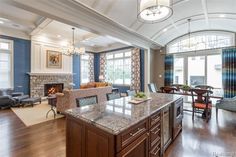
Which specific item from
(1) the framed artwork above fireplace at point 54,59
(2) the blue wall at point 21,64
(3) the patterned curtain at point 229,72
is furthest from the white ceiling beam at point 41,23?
(3) the patterned curtain at point 229,72

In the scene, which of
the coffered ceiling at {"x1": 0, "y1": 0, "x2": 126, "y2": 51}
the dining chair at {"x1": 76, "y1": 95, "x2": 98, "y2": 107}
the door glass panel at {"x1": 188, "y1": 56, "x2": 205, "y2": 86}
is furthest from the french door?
the dining chair at {"x1": 76, "y1": 95, "x2": 98, "y2": 107}

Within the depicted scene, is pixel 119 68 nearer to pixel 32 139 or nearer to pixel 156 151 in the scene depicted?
pixel 32 139

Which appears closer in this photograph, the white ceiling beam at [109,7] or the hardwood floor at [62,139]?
the hardwood floor at [62,139]

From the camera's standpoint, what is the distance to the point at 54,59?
27.8ft

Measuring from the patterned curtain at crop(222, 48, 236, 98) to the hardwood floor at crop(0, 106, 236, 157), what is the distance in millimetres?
2276

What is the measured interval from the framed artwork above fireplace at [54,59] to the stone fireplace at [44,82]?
538 millimetres

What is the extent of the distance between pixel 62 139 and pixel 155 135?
7.21ft

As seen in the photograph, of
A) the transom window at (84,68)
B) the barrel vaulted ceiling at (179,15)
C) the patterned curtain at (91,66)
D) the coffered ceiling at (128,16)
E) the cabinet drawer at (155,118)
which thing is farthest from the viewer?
the patterned curtain at (91,66)

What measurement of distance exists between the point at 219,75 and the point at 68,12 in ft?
22.6

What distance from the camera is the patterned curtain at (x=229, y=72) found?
611cm

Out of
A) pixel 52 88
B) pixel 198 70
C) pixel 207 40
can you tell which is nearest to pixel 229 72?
pixel 198 70

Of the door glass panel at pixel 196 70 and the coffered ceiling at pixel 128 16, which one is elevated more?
the coffered ceiling at pixel 128 16

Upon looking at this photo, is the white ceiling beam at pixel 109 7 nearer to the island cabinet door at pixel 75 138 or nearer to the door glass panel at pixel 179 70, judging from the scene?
the island cabinet door at pixel 75 138

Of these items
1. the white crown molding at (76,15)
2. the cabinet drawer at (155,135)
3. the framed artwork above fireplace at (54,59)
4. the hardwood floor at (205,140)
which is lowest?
the hardwood floor at (205,140)
